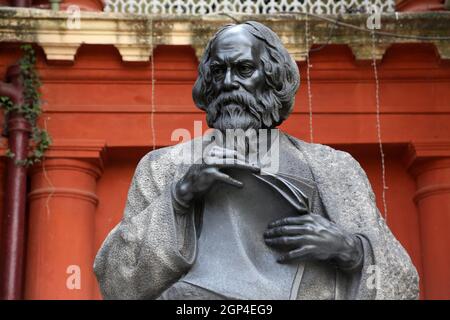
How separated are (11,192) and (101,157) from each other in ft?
2.66

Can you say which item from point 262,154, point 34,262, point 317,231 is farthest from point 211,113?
point 34,262

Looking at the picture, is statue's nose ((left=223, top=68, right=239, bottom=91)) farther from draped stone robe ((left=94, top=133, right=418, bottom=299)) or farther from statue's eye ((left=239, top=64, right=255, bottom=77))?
draped stone robe ((left=94, top=133, right=418, bottom=299))

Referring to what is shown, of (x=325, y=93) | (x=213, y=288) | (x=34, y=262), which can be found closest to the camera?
(x=213, y=288)

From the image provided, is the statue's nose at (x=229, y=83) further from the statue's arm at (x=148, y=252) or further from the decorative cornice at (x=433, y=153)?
the decorative cornice at (x=433, y=153)

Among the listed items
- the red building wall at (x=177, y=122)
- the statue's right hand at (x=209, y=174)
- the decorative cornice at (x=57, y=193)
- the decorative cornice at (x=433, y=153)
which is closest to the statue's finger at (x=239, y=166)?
the statue's right hand at (x=209, y=174)

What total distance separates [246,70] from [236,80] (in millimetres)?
47

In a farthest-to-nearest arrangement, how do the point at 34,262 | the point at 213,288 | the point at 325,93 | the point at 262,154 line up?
1. the point at 325,93
2. the point at 34,262
3. the point at 262,154
4. the point at 213,288

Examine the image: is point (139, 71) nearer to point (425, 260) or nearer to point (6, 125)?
point (6, 125)

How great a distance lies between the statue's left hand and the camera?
3.18m

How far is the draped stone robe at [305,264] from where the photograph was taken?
3.24m

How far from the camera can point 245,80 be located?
136 inches

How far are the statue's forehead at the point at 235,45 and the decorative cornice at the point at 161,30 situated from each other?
6.12 m

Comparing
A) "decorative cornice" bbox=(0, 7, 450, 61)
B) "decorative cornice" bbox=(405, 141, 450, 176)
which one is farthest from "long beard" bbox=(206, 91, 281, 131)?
"decorative cornice" bbox=(405, 141, 450, 176)

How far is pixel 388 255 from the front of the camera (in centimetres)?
331
